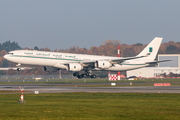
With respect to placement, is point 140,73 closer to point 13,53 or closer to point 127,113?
point 13,53

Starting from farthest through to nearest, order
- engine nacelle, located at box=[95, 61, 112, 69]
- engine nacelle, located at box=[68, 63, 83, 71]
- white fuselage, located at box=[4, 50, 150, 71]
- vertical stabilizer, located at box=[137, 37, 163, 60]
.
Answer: vertical stabilizer, located at box=[137, 37, 163, 60], engine nacelle, located at box=[95, 61, 112, 69], engine nacelle, located at box=[68, 63, 83, 71], white fuselage, located at box=[4, 50, 150, 71]

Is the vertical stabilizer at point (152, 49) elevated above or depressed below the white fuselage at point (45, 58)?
above

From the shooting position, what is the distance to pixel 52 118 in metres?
19.3

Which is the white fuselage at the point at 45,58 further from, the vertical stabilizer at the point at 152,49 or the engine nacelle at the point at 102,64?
the vertical stabilizer at the point at 152,49

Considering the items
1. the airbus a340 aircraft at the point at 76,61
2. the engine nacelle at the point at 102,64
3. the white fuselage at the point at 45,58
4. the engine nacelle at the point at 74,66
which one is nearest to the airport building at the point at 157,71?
the airbus a340 aircraft at the point at 76,61

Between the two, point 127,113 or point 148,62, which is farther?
point 148,62

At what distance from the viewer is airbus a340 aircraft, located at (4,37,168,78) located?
61.8 meters

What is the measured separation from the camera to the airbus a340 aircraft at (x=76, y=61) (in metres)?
61.8

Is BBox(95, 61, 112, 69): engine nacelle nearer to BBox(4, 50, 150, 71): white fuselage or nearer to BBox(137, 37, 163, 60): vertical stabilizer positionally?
BBox(4, 50, 150, 71): white fuselage

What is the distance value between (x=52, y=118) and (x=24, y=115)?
255 cm

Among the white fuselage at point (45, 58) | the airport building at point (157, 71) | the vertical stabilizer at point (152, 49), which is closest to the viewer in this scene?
the white fuselage at point (45, 58)

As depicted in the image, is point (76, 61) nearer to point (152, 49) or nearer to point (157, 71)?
point (152, 49)

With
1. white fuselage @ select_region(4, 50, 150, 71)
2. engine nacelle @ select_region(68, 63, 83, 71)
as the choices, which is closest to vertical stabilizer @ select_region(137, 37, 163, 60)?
white fuselage @ select_region(4, 50, 150, 71)

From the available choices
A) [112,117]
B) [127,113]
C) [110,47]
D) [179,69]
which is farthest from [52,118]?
[110,47]
